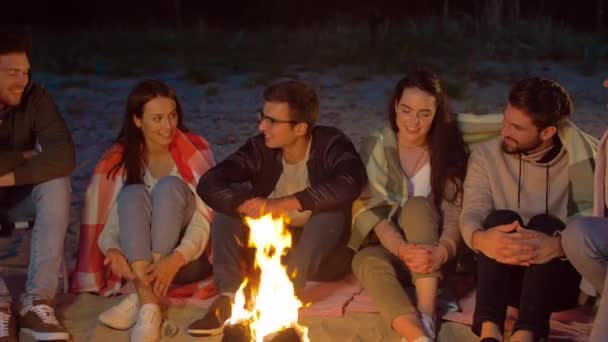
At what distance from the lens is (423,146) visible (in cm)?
415

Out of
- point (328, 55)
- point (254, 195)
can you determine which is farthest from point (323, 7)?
point (254, 195)

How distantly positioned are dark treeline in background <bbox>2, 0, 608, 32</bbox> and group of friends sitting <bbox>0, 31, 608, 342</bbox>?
8835 millimetres

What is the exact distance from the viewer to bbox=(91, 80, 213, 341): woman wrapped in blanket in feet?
12.9

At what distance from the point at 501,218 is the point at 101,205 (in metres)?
2.00

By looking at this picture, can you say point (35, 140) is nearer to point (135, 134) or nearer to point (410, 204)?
point (135, 134)

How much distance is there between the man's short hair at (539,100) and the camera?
3631 mm

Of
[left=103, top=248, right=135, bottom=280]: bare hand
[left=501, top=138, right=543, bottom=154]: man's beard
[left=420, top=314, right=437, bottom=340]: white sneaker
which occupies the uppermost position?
[left=501, top=138, right=543, bottom=154]: man's beard

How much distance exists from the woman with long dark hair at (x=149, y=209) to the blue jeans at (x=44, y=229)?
0.24m

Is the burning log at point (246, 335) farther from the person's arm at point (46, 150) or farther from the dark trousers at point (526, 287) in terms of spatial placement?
the person's arm at point (46, 150)

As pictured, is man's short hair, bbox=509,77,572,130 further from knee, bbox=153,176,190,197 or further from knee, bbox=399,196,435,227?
knee, bbox=153,176,190,197

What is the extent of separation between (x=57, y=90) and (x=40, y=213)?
23.4 ft

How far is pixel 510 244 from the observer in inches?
135

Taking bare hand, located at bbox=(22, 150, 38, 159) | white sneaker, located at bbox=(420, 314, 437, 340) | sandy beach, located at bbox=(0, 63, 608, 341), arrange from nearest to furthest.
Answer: white sneaker, located at bbox=(420, 314, 437, 340) < bare hand, located at bbox=(22, 150, 38, 159) < sandy beach, located at bbox=(0, 63, 608, 341)

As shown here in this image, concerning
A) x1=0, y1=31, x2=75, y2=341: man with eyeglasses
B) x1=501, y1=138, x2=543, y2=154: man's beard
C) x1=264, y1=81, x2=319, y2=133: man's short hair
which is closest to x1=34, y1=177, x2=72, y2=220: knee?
x1=0, y1=31, x2=75, y2=341: man with eyeglasses
